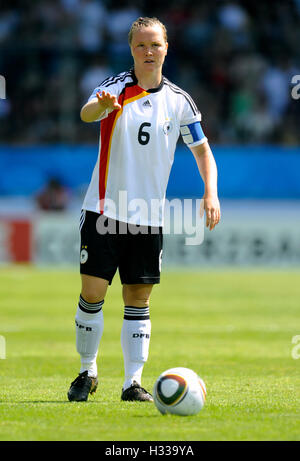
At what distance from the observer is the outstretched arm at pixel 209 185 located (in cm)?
652

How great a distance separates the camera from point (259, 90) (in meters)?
21.9

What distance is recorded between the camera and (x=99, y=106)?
20.2 feet

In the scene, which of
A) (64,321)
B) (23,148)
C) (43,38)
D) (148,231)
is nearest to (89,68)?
(43,38)

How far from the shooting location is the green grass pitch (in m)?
5.51

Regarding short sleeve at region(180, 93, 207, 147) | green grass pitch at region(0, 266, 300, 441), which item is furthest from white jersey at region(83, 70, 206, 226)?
green grass pitch at region(0, 266, 300, 441)

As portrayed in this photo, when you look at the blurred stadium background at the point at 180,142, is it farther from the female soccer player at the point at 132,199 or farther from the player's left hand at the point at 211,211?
the player's left hand at the point at 211,211

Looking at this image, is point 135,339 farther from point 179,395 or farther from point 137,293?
point 179,395

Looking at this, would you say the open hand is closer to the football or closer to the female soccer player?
the female soccer player

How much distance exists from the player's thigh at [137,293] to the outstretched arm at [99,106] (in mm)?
1276

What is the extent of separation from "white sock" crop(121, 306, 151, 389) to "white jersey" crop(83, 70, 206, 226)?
678 mm

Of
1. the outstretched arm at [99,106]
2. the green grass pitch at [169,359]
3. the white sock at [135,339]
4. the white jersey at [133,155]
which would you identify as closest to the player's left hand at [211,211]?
the white jersey at [133,155]

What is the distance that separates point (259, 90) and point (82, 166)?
4.67 meters

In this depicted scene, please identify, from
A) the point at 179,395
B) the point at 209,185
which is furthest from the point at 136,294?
the point at 179,395

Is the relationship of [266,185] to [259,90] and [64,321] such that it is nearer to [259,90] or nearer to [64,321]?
[259,90]
